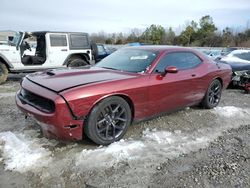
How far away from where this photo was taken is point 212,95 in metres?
6.45

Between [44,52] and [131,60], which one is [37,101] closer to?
[131,60]

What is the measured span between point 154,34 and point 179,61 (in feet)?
154

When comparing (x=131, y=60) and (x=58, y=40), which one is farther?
(x=58, y=40)

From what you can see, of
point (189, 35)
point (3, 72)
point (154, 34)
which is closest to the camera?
point (3, 72)

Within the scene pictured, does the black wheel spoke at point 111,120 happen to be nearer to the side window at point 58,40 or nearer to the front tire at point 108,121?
the front tire at point 108,121

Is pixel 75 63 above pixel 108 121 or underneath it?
underneath

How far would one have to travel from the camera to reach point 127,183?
3289 millimetres

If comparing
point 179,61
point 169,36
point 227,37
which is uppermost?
point 179,61

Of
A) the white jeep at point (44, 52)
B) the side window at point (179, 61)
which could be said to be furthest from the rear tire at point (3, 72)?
the side window at point (179, 61)

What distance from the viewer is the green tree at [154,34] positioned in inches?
1999

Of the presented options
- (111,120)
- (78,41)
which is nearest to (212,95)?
(111,120)

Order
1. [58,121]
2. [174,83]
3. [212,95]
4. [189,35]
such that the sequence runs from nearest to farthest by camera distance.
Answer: [58,121]
[174,83]
[212,95]
[189,35]

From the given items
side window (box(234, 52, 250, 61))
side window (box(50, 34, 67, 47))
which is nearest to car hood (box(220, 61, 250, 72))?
side window (box(234, 52, 250, 61))

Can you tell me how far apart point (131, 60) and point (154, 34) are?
156 ft
